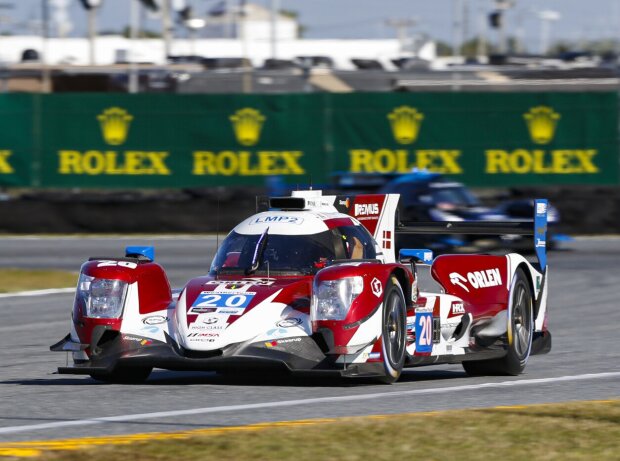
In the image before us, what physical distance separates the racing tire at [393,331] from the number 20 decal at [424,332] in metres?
0.26

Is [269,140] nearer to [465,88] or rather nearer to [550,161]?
[550,161]

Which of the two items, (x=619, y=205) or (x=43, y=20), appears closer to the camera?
(x=619, y=205)

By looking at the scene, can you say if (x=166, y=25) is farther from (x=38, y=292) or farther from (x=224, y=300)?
(x=224, y=300)

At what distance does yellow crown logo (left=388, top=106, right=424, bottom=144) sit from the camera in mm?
26953

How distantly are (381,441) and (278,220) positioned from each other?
341 centimetres

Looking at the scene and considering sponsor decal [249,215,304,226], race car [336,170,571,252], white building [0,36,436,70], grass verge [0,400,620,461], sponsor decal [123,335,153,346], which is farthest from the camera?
white building [0,36,436,70]

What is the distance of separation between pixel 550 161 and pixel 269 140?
18.4ft

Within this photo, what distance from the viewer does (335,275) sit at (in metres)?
8.57

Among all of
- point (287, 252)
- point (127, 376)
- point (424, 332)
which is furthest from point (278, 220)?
point (127, 376)

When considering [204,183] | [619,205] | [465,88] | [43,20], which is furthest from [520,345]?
[43,20]

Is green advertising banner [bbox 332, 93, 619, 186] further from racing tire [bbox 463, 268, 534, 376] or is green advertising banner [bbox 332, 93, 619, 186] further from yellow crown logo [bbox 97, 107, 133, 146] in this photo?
racing tire [bbox 463, 268, 534, 376]

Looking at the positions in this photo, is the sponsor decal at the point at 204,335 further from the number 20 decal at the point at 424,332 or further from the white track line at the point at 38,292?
the white track line at the point at 38,292

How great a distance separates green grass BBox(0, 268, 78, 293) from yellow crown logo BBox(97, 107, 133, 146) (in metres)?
7.29

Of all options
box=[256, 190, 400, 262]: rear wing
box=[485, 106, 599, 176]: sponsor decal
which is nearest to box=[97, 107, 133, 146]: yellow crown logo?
box=[485, 106, 599, 176]: sponsor decal
